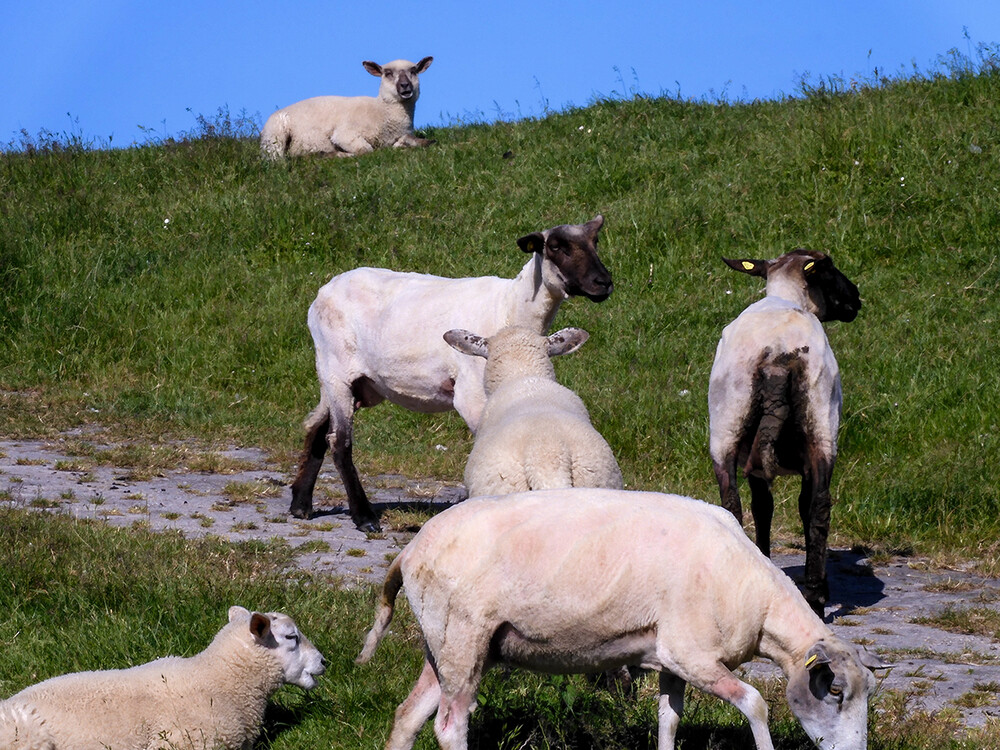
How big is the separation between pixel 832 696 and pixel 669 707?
582 millimetres

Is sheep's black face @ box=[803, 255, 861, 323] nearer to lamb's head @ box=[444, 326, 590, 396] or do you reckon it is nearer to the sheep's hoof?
lamb's head @ box=[444, 326, 590, 396]

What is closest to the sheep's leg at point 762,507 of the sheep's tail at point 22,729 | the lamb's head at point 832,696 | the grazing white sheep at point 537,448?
the grazing white sheep at point 537,448

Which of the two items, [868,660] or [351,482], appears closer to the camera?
[868,660]

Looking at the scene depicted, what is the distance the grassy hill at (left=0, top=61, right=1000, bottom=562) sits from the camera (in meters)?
10.6

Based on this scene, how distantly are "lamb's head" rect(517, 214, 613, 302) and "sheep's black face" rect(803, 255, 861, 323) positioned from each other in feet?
4.31

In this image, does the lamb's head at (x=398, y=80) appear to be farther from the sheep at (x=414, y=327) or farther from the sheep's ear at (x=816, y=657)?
the sheep's ear at (x=816, y=657)

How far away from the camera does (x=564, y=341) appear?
22.4 ft

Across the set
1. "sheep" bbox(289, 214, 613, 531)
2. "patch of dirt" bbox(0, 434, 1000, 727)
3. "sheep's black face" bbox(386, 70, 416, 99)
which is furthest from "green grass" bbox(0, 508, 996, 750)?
"sheep's black face" bbox(386, 70, 416, 99)

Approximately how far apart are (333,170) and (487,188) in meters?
2.65

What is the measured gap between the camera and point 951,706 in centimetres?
539

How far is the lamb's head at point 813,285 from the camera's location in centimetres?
786

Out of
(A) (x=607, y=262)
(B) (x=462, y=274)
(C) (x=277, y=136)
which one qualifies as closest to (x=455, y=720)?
(A) (x=607, y=262)

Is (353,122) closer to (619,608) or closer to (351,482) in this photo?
(351,482)

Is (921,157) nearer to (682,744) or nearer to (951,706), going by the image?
(951,706)
